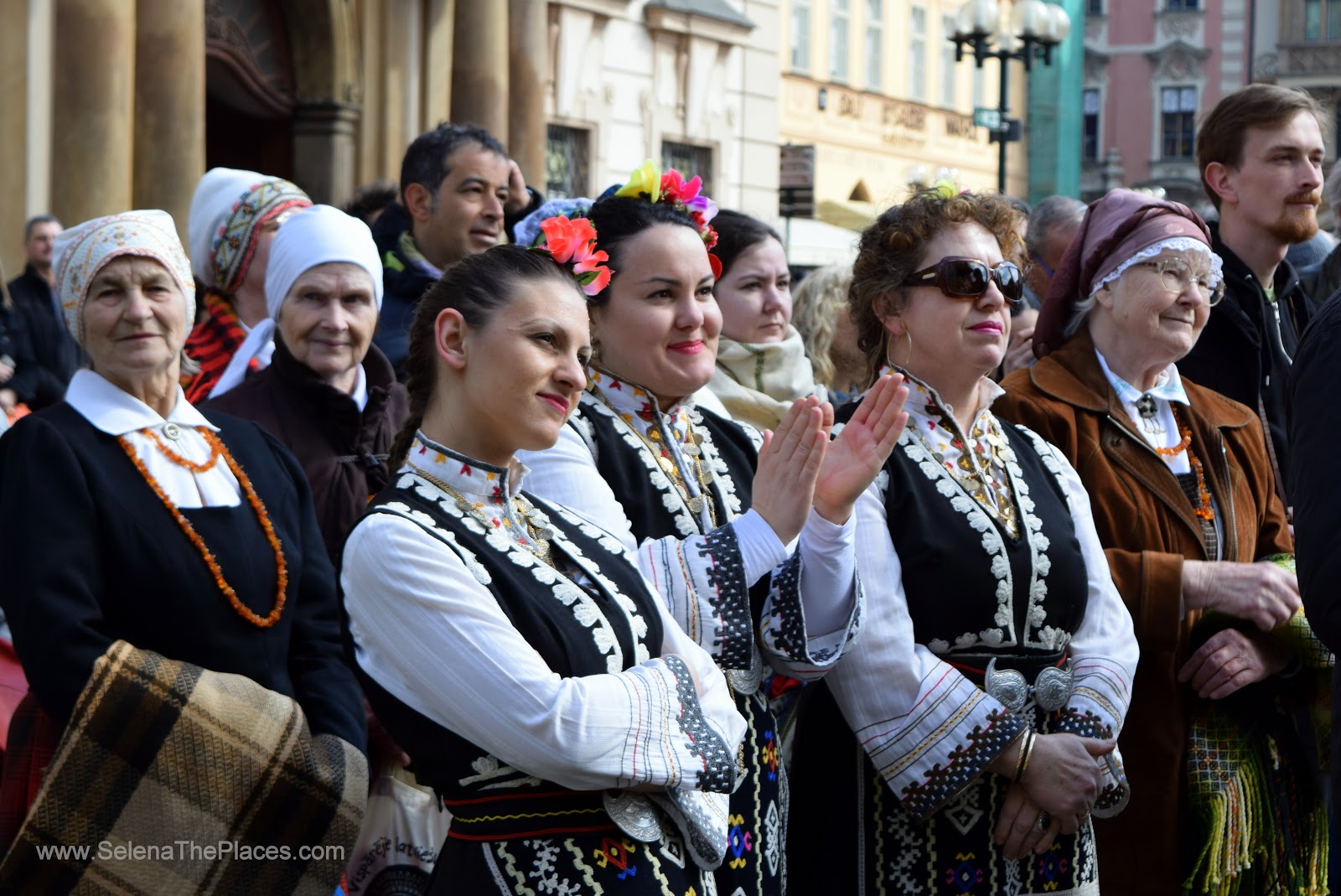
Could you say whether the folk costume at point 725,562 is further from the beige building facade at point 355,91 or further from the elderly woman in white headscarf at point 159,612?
the beige building facade at point 355,91

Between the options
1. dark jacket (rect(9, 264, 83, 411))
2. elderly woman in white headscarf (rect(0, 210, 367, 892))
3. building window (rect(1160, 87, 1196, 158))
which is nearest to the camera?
elderly woman in white headscarf (rect(0, 210, 367, 892))

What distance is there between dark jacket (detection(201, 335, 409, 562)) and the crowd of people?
0.05 ft

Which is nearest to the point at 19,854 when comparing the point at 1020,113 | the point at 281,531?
the point at 281,531

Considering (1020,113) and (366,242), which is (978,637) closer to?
(366,242)

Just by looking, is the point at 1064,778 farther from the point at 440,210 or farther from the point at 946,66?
the point at 946,66

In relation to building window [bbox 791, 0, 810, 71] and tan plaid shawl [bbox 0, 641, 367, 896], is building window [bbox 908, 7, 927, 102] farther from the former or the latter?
tan plaid shawl [bbox 0, 641, 367, 896]

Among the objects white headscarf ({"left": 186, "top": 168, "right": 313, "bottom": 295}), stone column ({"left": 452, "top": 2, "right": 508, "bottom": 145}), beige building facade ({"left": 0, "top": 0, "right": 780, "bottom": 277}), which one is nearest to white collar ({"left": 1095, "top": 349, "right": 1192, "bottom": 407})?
white headscarf ({"left": 186, "top": 168, "right": 313, "bottom": 295})

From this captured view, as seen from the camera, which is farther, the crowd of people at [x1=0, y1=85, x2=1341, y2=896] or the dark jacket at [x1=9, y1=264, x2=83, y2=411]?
the dark jacket at [x1=9, y1=264, x2=83, y2=411]

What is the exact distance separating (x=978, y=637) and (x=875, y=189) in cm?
2540

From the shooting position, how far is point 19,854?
315cm

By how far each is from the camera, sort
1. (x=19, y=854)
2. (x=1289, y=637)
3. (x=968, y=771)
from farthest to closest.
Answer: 1. (x=1289, y=637)
2. (x=968, y=771)
3. (x=19, y=854)

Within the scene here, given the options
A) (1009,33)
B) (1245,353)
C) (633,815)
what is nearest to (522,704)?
(633,815)

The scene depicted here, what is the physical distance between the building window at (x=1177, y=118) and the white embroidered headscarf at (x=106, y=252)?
5194cm

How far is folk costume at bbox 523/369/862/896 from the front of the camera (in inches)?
126
